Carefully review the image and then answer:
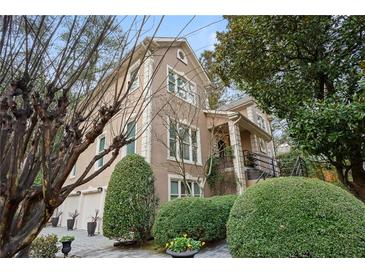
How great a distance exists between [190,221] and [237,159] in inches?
162

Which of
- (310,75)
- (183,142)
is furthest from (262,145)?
(310,75)

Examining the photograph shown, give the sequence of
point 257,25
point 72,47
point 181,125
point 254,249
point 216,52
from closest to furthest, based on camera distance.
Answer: point 72,47 < point 254,249 < point 257,25 < point 216,52 < point 181,125

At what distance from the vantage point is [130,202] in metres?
5.14

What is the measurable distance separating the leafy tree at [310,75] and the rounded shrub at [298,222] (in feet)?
4.58

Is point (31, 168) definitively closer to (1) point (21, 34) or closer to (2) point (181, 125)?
(1) point (21, 34)

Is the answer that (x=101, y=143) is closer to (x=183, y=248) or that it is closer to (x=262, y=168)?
(x=183, y=248)

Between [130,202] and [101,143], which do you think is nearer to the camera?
[130,202]

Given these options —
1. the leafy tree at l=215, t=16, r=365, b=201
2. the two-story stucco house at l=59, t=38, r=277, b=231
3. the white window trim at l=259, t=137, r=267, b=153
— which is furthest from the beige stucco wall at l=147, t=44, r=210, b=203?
the white window trim at l=259, t=137, r=267, b=153

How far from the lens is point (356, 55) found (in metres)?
4.20

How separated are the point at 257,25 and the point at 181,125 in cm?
366

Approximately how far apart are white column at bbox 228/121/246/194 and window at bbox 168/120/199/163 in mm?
1261

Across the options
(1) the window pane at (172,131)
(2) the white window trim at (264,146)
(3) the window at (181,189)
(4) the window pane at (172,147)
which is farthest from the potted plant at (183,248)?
(2) the white window trim at (264,146)
